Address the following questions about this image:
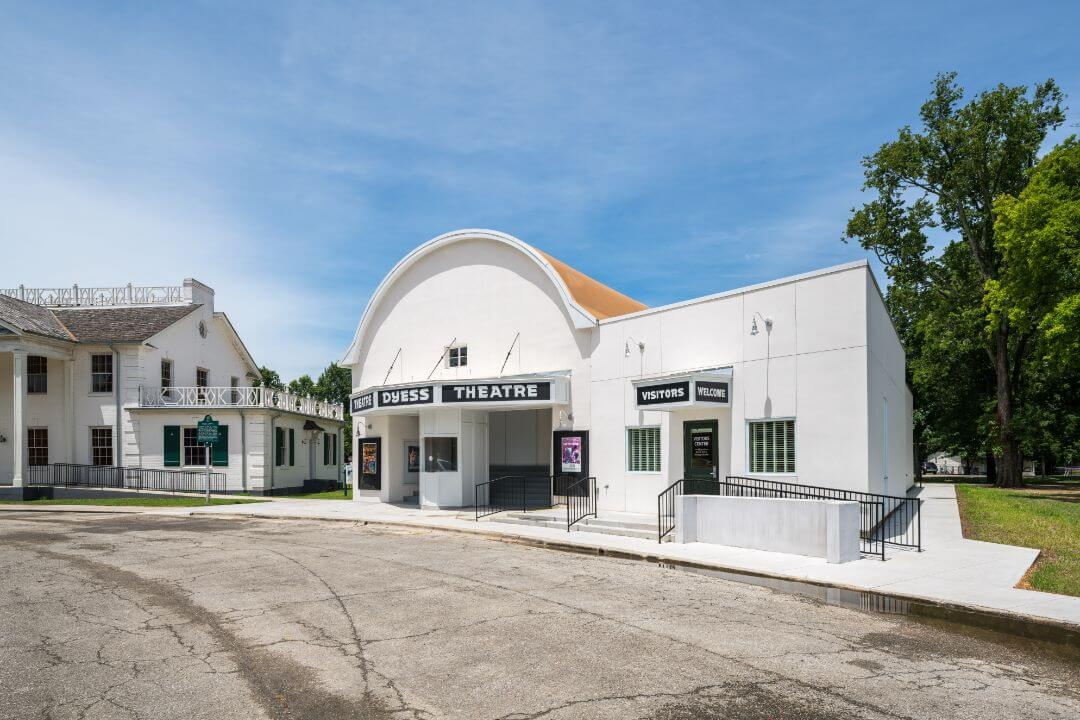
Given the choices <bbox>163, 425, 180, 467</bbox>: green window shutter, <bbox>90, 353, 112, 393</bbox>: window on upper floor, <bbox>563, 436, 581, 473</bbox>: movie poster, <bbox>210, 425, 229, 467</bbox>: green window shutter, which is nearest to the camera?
<bbox>563, 436, 581, 473</bbox>: movie poster

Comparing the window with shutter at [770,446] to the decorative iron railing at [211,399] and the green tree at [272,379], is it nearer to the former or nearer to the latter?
the decorative iron railing at [211,399]

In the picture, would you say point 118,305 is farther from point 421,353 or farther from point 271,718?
point 271,718

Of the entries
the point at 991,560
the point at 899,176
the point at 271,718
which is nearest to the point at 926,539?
the point at 991,560

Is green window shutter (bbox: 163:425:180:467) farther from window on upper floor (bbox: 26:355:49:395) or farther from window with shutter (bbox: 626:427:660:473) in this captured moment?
window with shutter (bbox: 626:427:660:473)

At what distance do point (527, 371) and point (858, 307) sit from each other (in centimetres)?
1051

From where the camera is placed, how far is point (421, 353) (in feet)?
86.2

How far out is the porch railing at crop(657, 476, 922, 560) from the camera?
14305 millimetres

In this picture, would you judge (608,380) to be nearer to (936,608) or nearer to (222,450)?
(936,608)

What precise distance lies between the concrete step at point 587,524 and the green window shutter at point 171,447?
18199mm

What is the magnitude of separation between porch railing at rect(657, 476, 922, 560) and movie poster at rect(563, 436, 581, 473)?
3.54 m

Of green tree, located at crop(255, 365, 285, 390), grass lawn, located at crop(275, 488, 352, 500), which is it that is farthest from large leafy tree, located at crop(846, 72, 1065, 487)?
green tree, located at crop(255, 365, 285, 390)

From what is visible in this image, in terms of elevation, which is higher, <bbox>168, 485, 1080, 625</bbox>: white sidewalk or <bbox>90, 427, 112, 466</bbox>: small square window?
<bbox>90, 427, 112, 466</bbox>: small square window

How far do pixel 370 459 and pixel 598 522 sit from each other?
11.7 metres

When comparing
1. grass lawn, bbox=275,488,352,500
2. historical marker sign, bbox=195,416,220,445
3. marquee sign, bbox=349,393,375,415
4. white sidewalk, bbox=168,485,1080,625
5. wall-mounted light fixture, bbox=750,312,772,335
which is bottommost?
grass lawn, bbox=275,488,352,500
